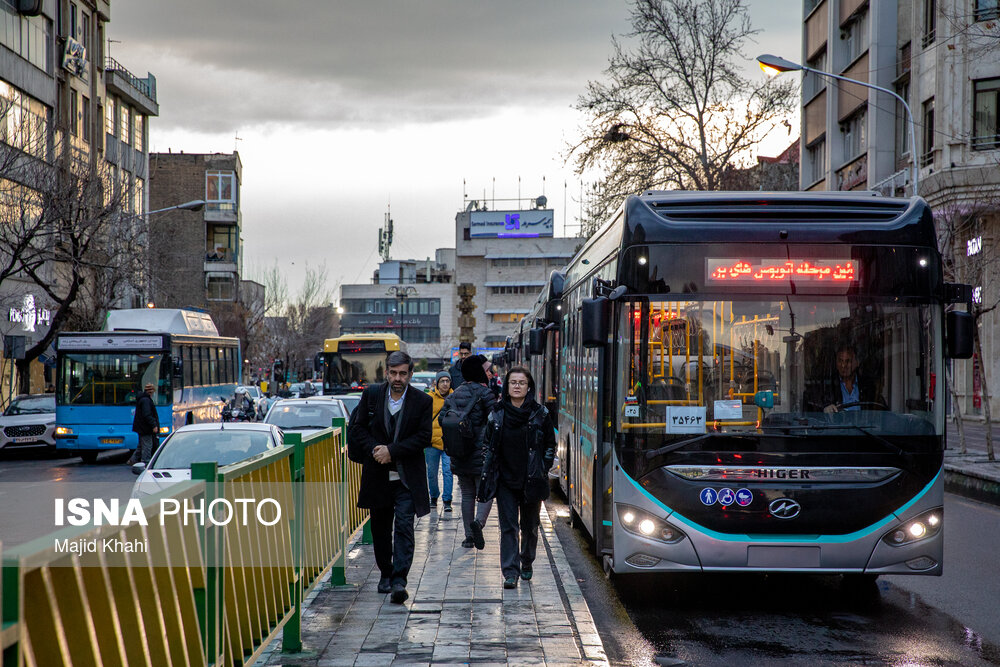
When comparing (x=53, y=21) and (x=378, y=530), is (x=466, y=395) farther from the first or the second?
(x=53, y=21)

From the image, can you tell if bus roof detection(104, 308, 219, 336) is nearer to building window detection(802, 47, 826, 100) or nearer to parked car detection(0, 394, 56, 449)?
parked car detection(0, 394, 56, 449)

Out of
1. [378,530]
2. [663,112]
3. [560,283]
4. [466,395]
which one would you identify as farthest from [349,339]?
[378,530]

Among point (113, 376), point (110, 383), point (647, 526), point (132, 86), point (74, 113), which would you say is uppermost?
point (132, 86)

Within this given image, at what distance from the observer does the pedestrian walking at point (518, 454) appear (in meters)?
9.22

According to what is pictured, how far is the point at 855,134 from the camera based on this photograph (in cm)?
4009

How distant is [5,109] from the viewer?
94.9 feet

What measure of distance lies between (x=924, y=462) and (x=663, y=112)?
32099mm

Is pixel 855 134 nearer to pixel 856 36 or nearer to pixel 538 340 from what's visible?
pixel 856 36

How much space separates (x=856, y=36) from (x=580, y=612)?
3667cm

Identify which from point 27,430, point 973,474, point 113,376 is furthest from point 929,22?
point 27,430

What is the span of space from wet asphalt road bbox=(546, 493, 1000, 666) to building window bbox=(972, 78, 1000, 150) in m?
23.4

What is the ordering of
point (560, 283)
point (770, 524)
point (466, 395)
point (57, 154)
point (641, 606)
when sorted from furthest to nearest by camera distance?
1. point (57, 154)
2. point (560, 283)
3. point (466, 395)
4. point (641, 606)
5. point (770, 524)

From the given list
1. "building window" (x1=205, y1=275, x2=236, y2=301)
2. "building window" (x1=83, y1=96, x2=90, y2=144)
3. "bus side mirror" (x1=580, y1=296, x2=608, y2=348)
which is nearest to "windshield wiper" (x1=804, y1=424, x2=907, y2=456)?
"bus side mirror" (x1=580, y1=296, x2=608, y2=348)

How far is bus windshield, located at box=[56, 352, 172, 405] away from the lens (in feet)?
84.2
